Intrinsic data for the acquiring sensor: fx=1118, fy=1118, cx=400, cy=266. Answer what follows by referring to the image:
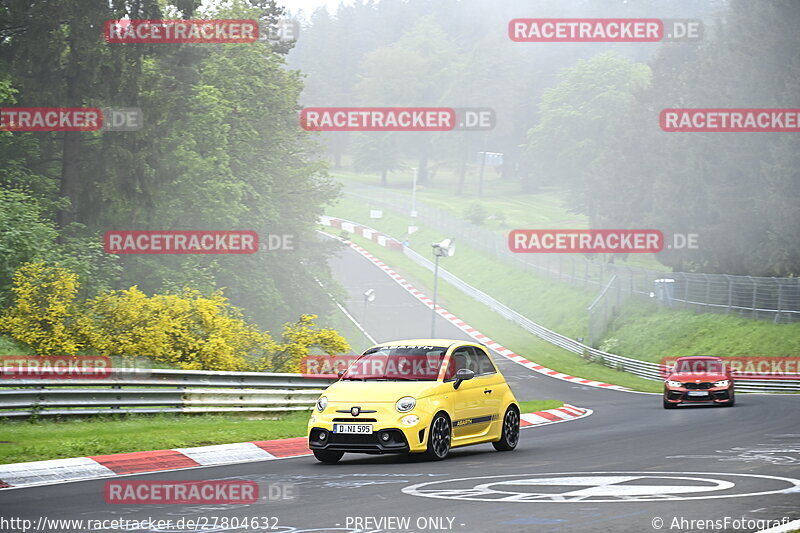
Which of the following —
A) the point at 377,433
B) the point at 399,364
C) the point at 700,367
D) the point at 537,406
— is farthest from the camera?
the point at 700,367

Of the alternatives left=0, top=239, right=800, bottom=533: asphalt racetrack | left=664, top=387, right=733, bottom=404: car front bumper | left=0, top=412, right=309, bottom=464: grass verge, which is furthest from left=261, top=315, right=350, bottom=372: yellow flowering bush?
left=664, top=387, right=733, bottom=404: car front bumper

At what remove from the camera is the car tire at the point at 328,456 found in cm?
1480

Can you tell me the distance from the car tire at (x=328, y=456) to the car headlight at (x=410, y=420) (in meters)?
1.17

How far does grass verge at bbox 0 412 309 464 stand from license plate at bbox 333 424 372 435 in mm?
2707

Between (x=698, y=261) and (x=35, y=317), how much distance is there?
4481 cm

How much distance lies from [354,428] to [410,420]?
728 millimetres

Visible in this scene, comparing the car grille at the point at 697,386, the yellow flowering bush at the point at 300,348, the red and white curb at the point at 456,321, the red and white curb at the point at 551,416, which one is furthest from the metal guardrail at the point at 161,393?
the red and white curb at the point at 456,321

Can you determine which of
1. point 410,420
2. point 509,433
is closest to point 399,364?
point 410,420

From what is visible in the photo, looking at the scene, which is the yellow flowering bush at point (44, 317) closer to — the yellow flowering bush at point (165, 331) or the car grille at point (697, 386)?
the yellow flowering bush at point (165, 331)

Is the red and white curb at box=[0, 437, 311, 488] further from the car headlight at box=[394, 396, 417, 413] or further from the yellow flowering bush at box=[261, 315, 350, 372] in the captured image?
the yellow flowering bush at box=[261, 315, 350, 372]

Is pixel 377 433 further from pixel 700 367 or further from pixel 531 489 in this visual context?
pixel 700 367

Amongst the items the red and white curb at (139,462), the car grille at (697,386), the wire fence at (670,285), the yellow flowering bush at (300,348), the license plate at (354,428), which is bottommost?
the red and white curb at (139,462)

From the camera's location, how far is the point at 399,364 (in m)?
15.6

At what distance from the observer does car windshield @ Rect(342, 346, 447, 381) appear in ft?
50.1
